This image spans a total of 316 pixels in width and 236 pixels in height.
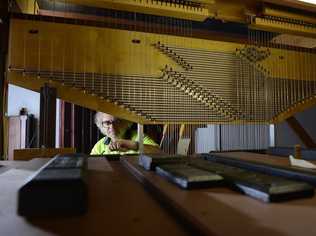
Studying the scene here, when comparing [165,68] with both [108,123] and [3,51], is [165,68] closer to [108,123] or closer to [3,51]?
[3,51]

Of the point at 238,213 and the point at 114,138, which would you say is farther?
the point at 114,138

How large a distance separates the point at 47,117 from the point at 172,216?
135 cm

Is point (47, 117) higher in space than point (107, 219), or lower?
higher

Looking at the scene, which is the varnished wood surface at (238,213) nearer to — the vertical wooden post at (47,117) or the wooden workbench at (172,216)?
the wooden workbench at (172,216)

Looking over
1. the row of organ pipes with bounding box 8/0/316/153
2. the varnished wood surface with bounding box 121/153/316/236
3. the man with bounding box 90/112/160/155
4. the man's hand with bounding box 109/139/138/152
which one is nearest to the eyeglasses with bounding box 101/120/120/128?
the man with bounding box 90/112/160/155

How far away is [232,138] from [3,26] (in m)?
2.91

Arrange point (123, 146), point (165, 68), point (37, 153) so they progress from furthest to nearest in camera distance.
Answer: point (123, 146) < point (165, 68) < point (37, 153)

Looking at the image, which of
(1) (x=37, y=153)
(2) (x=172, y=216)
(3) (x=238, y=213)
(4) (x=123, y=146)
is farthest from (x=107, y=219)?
(4) (x=123, y=146)

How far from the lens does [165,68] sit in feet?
6.63

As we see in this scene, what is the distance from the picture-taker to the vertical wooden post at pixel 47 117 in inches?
67.1

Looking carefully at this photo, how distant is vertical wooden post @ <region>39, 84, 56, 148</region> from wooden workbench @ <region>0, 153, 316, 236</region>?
3.14 ft

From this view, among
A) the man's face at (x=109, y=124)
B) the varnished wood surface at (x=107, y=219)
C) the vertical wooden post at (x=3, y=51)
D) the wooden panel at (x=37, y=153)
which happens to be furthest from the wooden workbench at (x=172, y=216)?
the man's face at (x=109, y=124)

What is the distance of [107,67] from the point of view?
74.0 inches

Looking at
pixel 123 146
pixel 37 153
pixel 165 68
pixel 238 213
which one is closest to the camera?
pixel 238 213
